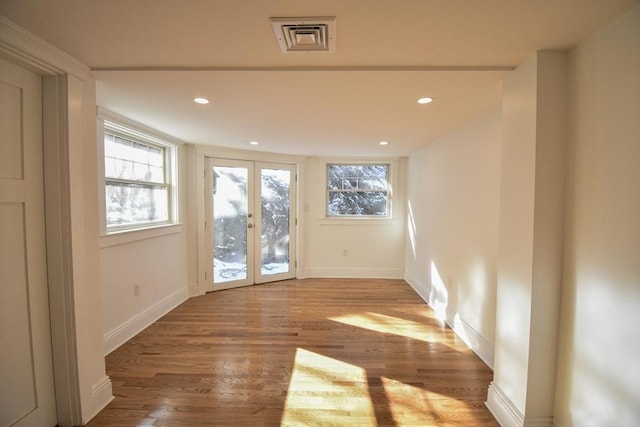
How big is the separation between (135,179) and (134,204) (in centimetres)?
26

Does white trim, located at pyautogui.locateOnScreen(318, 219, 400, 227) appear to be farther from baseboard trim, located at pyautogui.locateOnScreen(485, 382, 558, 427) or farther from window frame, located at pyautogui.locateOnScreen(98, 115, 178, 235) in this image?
baseboard trim, located at pyautogui.locateOnScreen(485, 382, 558, 427)

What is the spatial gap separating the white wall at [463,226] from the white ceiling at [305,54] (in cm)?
41

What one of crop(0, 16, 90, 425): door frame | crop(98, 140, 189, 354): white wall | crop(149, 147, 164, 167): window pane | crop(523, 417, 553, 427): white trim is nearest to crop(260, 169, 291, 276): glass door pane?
crop(98, 140, 189, 354): white wall

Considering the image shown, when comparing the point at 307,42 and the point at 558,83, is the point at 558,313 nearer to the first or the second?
the point at 558,83

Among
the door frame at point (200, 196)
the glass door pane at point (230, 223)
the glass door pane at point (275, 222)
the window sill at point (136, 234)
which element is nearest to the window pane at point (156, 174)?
the door frame at point (200, 196)

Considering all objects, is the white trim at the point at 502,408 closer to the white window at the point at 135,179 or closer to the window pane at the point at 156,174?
the white window at the point at 135,179

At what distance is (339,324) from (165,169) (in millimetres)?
2794

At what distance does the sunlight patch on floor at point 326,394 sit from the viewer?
5.55ft

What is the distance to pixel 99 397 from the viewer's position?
1756 millimetres

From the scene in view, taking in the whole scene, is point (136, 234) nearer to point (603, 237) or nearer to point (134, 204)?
point (134, 204)

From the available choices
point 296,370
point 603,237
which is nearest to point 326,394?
point 296,370

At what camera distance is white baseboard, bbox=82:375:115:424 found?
5.51ft

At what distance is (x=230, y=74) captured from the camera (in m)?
1.65

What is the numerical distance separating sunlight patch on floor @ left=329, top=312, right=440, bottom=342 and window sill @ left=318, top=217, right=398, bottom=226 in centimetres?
182
